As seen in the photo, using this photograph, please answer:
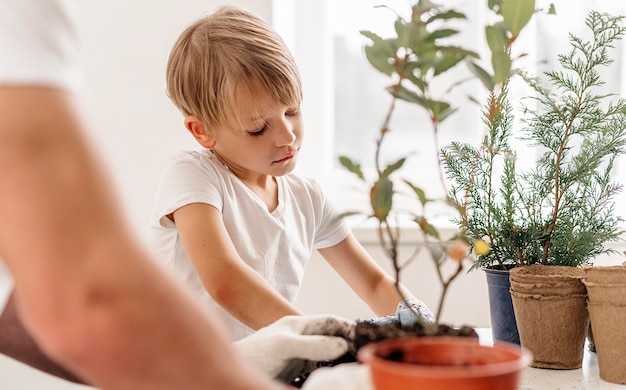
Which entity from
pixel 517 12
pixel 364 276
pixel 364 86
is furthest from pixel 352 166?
pixel 364 86

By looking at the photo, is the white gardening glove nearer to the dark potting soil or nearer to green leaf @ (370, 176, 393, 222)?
the dark potting soil

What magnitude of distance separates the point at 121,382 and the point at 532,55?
2025mm

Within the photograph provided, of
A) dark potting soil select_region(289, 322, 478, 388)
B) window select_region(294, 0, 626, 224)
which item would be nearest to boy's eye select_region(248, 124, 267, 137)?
dark potting soil select_region(289, 322, 478, 388)

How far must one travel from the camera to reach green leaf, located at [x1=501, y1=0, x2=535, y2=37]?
2.96 ft

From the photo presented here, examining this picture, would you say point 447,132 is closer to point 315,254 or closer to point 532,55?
point 532,55

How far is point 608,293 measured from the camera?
41.8 inches

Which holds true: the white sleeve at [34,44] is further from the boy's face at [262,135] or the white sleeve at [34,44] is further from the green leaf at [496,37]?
the boy's face at [262,135]

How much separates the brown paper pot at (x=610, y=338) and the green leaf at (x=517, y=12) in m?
0.42

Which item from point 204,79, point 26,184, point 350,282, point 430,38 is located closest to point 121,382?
point 26,184

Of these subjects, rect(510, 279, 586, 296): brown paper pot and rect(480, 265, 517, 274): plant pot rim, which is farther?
rect(480, 265, 517, 274): plant pot rim

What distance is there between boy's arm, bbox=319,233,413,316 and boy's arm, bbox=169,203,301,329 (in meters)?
0.34

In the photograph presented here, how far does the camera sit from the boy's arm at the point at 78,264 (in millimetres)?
541

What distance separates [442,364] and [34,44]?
418mm

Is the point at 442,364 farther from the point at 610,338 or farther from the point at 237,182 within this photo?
the point at 237,182
